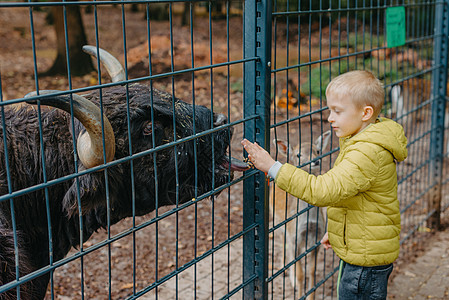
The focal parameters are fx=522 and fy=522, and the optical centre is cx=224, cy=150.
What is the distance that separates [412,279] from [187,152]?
10.5 ft

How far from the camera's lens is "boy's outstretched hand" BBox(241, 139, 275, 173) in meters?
2.77

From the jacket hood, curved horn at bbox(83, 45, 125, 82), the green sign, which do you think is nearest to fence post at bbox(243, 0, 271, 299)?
the jacket hood

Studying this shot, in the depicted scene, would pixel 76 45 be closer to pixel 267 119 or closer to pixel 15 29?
pixel 15 29

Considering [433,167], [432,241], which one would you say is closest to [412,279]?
[432,241]

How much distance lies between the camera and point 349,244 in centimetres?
303

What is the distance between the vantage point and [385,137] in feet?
9.41

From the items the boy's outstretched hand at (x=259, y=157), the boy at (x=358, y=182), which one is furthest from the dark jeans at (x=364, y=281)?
the boy's outstretched hand at (x=259, y=157)

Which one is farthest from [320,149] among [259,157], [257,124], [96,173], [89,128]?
[89,128]

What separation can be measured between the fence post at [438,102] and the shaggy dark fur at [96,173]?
3746 mm

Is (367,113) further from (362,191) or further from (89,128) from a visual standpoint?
(89,128)

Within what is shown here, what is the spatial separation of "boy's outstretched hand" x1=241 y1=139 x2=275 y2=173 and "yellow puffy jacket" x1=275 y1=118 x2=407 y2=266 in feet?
0.28

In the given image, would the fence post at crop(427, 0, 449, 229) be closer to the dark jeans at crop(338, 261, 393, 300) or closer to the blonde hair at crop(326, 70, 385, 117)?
the blonde hair at crop(326, 70, 385, 117)

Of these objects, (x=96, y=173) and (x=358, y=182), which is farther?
(x=96, y=173)

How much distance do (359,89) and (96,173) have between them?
1.54 m
